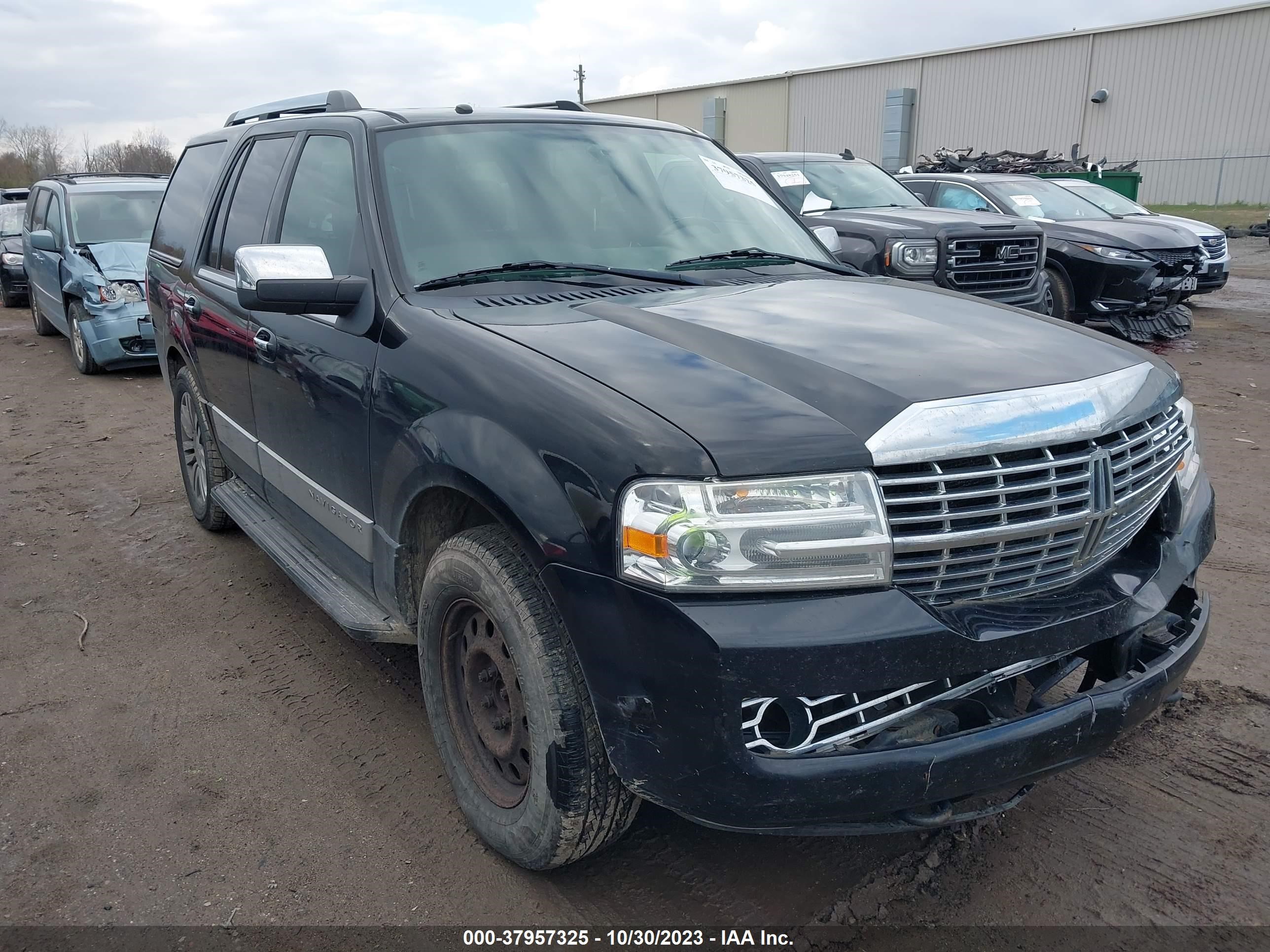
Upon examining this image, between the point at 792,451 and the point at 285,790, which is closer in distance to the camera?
the point at 792,451

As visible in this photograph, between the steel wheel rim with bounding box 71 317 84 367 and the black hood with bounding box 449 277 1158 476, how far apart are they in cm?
860

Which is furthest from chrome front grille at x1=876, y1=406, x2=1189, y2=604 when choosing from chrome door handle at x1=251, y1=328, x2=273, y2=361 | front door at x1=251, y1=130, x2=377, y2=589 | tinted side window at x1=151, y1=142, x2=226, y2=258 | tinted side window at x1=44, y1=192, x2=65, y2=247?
tinted side window at x1=44, y1=192, x2=65, y2=247

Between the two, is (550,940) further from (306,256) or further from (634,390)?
(306,256)

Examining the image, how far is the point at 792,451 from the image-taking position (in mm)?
2033

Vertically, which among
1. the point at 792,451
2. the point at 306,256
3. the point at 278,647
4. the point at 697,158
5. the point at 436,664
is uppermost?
the point at 697,158

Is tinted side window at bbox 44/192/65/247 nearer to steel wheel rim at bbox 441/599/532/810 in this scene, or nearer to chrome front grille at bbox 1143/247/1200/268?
steel wheel rim at bbox 441/599/532/810

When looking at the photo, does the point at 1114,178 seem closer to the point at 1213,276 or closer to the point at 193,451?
the point at 1213,276

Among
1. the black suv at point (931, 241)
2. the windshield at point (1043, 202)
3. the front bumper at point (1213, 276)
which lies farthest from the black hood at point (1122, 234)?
the black suv at point (931, 241)

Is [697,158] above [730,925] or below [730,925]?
above

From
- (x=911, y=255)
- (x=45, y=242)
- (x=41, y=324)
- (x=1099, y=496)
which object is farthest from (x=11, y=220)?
(x=1099, y=496)

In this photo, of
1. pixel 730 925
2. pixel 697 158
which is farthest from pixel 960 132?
pixel 730 925

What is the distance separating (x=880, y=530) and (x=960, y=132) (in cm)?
3660

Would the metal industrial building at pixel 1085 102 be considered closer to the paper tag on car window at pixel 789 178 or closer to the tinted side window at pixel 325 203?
the paper tag on car window at pixel 789 178

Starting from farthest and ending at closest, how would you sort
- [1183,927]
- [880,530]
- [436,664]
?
[436,664] < [1183,927] < [880,530]
